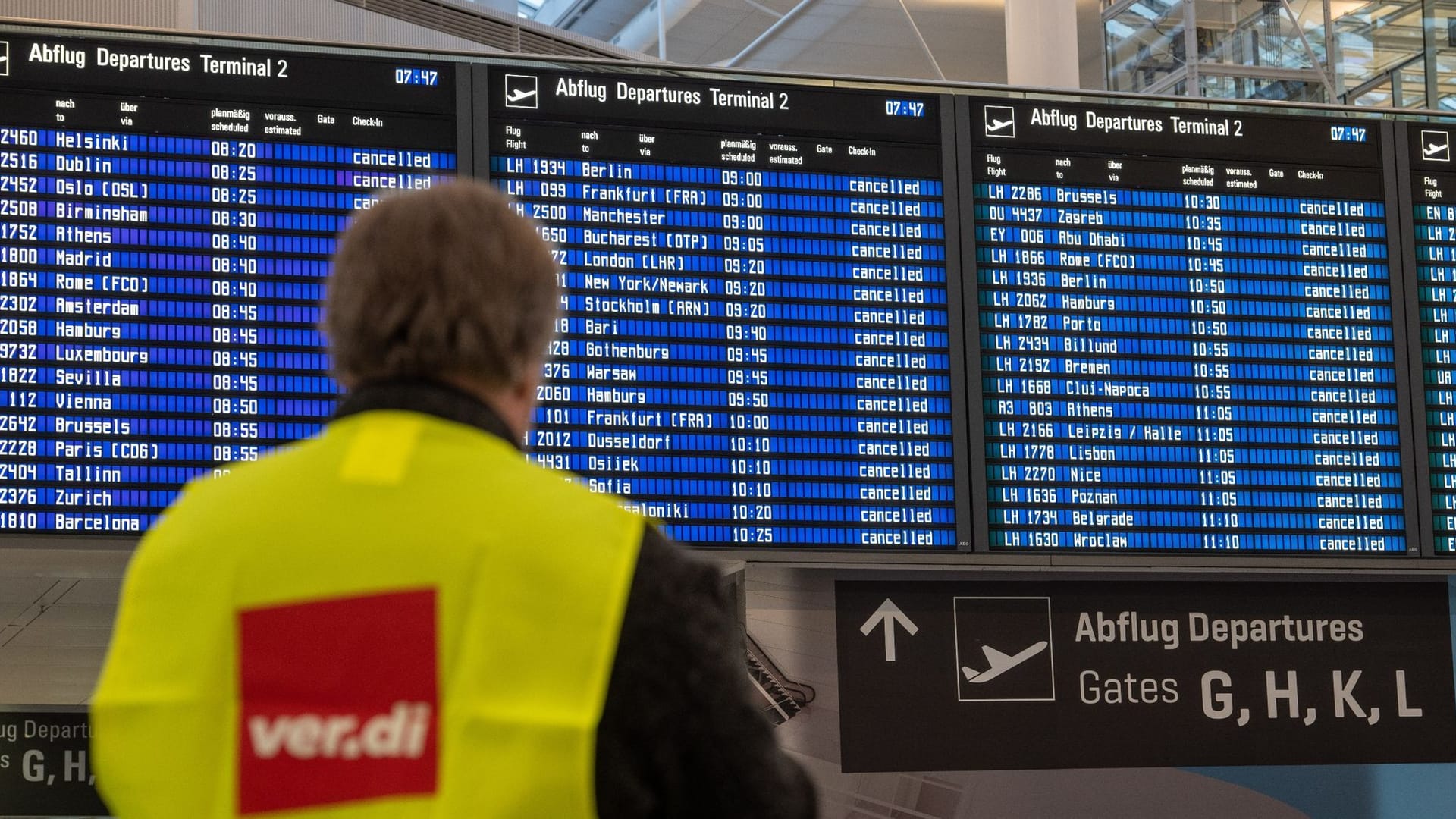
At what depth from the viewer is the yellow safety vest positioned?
1271 millimetres

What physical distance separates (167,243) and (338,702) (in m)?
3.39

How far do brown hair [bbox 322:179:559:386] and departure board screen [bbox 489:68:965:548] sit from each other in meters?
3.05

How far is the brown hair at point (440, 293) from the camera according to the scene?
139cm

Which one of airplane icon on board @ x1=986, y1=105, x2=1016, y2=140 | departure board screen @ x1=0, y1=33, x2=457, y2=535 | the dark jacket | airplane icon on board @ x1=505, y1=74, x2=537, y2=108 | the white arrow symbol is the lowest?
the white arrow symbol

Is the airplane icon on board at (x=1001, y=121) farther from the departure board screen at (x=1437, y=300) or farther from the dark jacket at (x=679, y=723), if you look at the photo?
the dark jacket at (x=679, y=723)

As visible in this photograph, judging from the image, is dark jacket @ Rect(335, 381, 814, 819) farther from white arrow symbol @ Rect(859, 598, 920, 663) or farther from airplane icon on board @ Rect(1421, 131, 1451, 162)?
airplane icon on board @ Rect(1421, 131, 1451, 162)

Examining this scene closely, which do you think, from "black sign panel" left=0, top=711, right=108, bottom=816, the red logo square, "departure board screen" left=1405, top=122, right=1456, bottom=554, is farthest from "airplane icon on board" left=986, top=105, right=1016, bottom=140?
the red logo square

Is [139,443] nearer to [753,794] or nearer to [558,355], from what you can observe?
[558,355]

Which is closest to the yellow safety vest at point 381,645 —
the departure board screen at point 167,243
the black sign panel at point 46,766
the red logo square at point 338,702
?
the red logo square at point 338,702

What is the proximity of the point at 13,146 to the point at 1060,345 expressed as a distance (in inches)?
115

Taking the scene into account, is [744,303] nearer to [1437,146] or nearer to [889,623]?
[889,623]

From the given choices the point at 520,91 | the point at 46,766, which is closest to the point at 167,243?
the point at 520,91

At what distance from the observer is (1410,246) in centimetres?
523

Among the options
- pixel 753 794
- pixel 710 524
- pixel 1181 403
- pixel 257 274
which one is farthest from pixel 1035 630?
pixel 753 794
